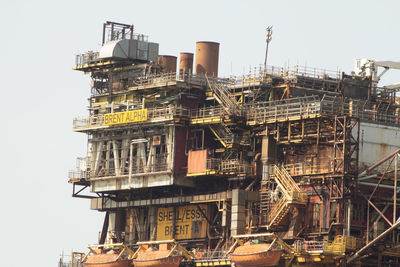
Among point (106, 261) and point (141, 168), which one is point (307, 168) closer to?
point (141, 168)

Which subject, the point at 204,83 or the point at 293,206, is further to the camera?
the point at 204,83

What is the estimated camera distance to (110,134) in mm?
154375

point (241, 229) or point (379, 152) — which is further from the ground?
point (379, 152)

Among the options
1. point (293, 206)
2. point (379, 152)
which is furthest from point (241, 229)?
point (379, 152)

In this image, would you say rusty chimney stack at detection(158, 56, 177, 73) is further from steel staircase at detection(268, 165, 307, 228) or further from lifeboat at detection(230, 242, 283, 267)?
lifeboat at detection(230, 242, 283, 267)

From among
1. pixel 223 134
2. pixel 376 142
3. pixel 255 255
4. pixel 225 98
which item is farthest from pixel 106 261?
pixel 376 142

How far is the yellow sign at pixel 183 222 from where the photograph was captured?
14625cm

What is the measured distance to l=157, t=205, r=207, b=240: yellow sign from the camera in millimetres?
146250

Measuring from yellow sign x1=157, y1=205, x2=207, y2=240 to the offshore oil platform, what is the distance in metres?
0.16

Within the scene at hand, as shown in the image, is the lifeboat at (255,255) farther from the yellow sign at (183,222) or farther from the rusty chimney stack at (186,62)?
the rusty chimney stack at (186,62)

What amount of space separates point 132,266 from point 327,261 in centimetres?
2494

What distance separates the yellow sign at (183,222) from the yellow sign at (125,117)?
10644 millimetres

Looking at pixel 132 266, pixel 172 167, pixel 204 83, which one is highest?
pixel 204 83

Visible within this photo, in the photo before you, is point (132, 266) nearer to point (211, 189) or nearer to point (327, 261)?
point (211, 189)
